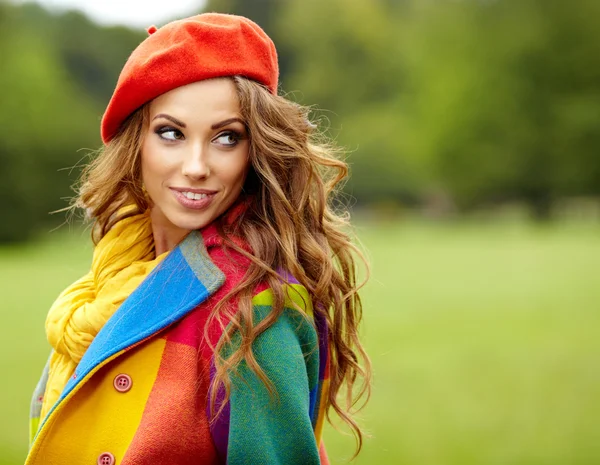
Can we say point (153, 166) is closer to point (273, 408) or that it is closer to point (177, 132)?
point (177, 132)

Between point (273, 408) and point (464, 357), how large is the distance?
801 cm

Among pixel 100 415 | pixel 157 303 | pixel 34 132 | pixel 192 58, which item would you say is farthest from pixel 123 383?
pixel 34 132

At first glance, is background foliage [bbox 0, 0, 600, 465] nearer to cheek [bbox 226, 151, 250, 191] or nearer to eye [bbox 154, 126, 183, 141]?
cheek [bbox 226, 151, 250, 191]

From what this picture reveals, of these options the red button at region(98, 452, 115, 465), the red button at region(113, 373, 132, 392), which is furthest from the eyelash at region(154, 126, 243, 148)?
the red button at region(98, 452, 115, 465)

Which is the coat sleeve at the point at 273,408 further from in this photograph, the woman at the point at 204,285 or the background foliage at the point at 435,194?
the background foliage at the point at 435,194

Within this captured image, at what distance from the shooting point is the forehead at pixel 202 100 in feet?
7.09

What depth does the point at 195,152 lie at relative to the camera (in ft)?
7.16

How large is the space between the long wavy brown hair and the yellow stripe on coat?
0.20 m

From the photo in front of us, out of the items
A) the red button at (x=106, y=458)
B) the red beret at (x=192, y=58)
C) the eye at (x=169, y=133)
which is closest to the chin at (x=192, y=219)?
the eye at (x=169, y=133)

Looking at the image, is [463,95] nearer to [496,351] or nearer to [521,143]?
[521,143]

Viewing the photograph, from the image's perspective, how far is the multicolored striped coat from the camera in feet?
6.47

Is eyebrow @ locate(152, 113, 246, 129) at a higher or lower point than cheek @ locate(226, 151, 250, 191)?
higher

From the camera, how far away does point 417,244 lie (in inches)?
978

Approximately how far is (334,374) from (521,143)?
37267 millimetres
